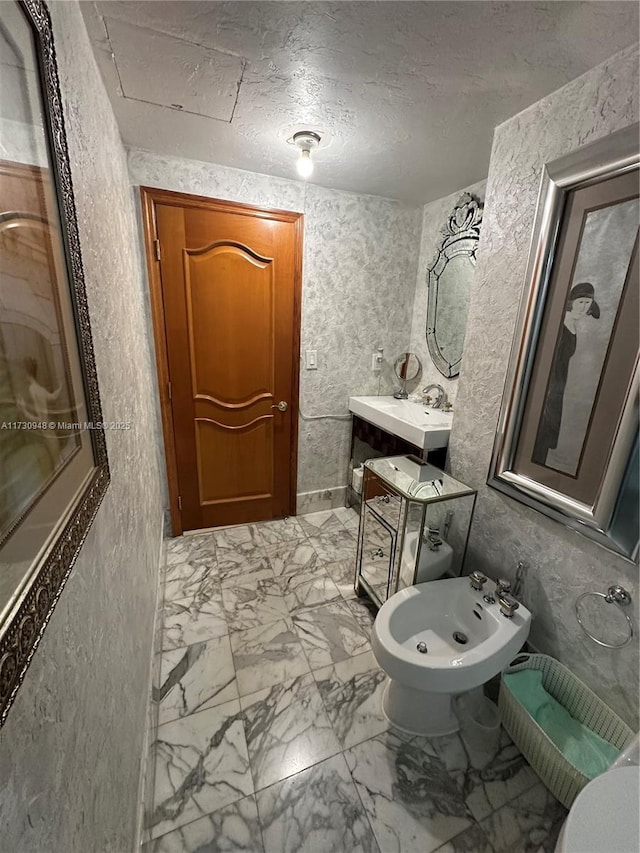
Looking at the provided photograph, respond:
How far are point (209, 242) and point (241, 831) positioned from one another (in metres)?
2.38

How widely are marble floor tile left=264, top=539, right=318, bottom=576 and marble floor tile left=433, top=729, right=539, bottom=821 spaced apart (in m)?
1.02

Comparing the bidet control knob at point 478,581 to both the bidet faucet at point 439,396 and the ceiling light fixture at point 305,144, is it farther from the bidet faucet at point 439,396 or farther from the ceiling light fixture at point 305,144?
the ceiling light fixture at point 305,144

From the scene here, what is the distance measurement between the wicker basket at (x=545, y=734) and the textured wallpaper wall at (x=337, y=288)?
1.58 meters

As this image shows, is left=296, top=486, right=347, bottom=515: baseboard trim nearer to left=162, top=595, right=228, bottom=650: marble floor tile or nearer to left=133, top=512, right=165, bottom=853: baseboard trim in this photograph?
left=162, top=595, right=228, bottom=650: marble floor tile

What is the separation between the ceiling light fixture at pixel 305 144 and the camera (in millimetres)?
1461

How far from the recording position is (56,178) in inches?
23.3

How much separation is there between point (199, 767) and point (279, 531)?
A: 132cm

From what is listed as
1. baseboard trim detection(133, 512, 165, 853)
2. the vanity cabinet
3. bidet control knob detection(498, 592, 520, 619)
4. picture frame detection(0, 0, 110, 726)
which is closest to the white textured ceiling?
picture frame detection(0, 0, 110, 726)

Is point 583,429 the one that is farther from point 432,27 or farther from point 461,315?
point 432,27

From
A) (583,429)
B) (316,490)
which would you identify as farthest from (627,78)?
(316,490)

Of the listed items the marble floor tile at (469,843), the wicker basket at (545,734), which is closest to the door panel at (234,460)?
the wicker basket at (545,734)

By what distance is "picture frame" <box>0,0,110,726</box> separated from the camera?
383 mm

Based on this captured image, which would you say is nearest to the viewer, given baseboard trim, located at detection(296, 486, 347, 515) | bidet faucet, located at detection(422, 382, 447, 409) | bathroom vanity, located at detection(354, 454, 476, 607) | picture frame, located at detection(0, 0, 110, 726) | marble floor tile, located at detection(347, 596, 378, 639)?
picture frame, located at detection(0, 0, 110, 726)

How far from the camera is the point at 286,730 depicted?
4.08ft
